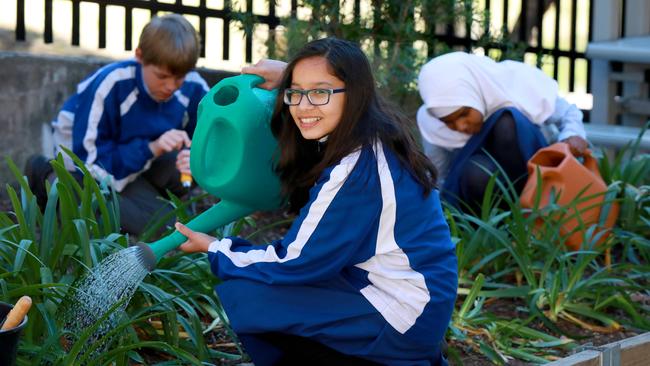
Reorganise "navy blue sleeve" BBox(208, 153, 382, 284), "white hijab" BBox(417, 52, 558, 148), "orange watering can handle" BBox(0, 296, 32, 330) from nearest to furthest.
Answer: "orange watering can handle" BBox(0, 296, 32, 330)
"navy blue sleeve" BBox(208, 153, 382, 284)
"white hijab" BBox(417, 52, 558, 148)

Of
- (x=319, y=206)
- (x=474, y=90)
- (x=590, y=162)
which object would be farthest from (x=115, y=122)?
(x=319, y=206)

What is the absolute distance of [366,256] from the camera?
2.68 meters

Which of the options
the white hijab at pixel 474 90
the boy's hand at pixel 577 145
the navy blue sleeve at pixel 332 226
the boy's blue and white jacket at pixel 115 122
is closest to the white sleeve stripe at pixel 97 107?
the boy's blue and white jacket at pixel 115 122

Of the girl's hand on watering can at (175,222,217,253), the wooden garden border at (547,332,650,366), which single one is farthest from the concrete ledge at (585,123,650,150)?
the girl's hand on watering can at (175,222,217,253)

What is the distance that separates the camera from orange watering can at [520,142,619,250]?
4312mm

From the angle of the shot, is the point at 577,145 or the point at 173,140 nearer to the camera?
the point at 173,140

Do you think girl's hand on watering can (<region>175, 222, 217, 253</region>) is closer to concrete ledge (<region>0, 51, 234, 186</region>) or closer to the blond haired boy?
the blond haired boy

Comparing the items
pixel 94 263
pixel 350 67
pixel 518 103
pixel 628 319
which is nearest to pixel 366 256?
pixel 350 67

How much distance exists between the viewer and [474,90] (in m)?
4.55

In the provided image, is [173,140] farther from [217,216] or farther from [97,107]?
[217,216]

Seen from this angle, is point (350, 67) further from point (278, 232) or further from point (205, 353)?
point (278, 232)

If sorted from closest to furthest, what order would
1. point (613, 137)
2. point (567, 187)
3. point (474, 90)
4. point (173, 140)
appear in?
point (173, 140)
point (567, 187)
point (474, 90)
point (613, 137)

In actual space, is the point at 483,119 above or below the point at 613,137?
above

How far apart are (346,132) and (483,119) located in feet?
6.66
